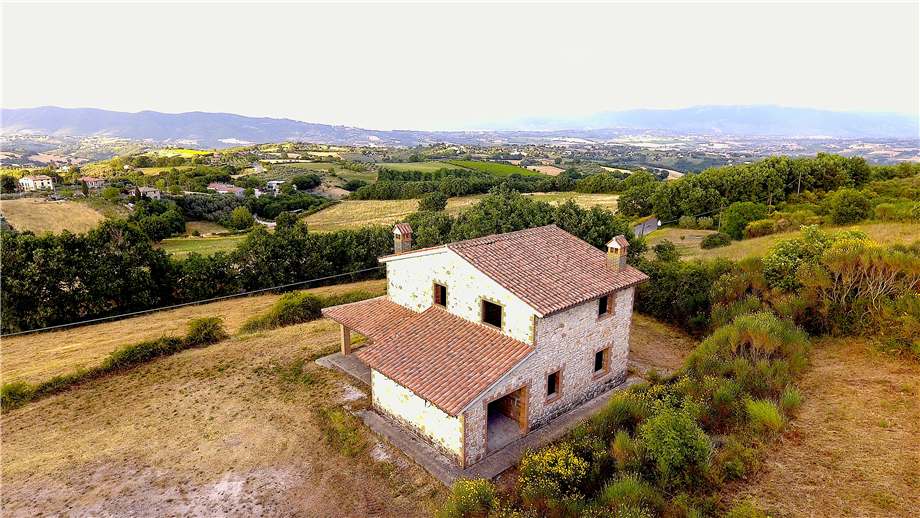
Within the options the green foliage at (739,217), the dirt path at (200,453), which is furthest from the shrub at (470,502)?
the green foliage at (739,217)

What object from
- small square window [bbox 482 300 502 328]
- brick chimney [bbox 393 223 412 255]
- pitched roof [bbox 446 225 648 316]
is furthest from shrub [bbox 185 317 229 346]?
small square window [bbox 482 300 502 328]

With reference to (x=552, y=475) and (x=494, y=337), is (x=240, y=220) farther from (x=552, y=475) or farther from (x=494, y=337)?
(x=552, y=475)

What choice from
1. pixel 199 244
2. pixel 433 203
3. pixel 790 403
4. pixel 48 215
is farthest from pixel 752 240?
pixel 48 215

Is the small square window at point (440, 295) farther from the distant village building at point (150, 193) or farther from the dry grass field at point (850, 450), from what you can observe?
the distant village building at point (150, 193)

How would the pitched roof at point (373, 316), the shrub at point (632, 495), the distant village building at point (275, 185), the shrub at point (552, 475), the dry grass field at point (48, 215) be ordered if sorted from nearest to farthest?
the shrub at point (632, 495)
the shrub at point (552, 475)
the pitched roof at point (373, 316)
the dry grass field at point (48, 215)
the distant village building at point (275, 185)

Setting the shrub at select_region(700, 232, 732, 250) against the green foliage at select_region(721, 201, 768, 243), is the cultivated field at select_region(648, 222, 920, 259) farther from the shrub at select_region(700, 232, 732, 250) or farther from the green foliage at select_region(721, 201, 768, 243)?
the green foliage at select_region(721, 201, 768, 243)

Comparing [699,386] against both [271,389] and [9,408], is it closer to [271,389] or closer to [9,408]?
[271,389]

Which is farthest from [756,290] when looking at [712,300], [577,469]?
[577,469]
